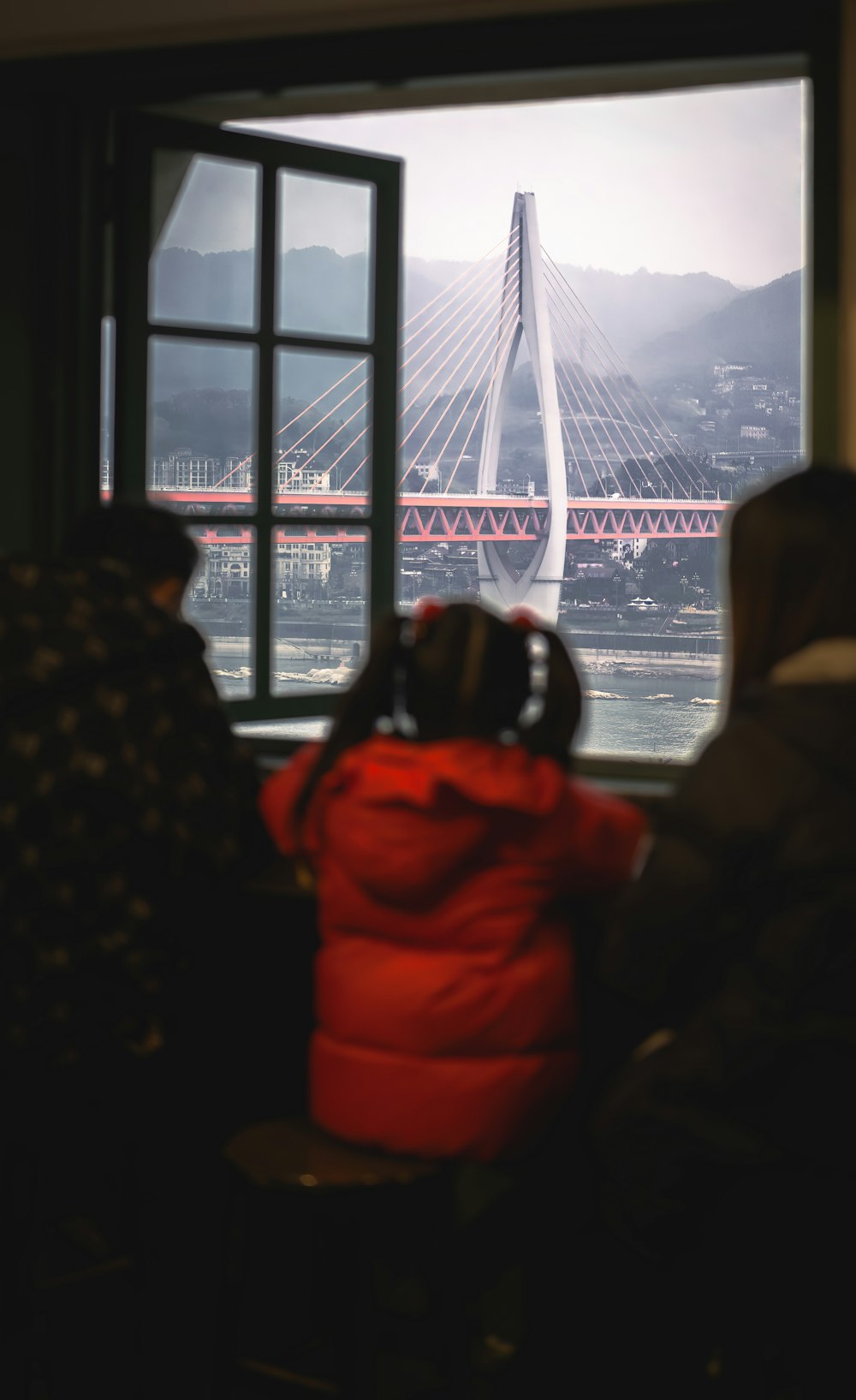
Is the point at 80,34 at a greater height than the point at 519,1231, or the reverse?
the point at 80,34

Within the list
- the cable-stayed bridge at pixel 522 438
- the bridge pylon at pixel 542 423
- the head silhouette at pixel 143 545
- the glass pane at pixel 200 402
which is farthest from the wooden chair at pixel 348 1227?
the cable-stayed bridge at pixel 522 438

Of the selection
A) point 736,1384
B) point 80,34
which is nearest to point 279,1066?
point 736,1384

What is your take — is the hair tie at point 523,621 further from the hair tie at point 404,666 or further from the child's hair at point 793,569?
the child's hair at point 793,569

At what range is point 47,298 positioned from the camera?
2.27m

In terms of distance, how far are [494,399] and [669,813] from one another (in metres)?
16.4

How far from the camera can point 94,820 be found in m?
1.30

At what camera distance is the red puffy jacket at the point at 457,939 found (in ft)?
4.05

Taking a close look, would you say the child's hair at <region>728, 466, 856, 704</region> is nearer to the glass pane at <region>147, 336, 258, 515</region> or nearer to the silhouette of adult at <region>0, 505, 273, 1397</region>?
the silhouette of adult at <region>0, 505, 273, 1397</region>

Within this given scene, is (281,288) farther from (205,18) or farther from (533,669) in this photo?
(533,669)

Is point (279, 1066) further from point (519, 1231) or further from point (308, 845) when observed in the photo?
point (308, 845)

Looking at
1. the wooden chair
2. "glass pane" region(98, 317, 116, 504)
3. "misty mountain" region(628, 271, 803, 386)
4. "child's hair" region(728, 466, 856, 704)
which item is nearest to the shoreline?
"misty mountain" region(628, 271, 803, 386)

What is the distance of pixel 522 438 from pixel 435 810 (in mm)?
28379

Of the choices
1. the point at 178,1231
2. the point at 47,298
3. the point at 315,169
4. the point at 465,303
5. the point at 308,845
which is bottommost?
the point at 178,1231

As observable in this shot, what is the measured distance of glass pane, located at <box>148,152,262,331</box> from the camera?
228cm
